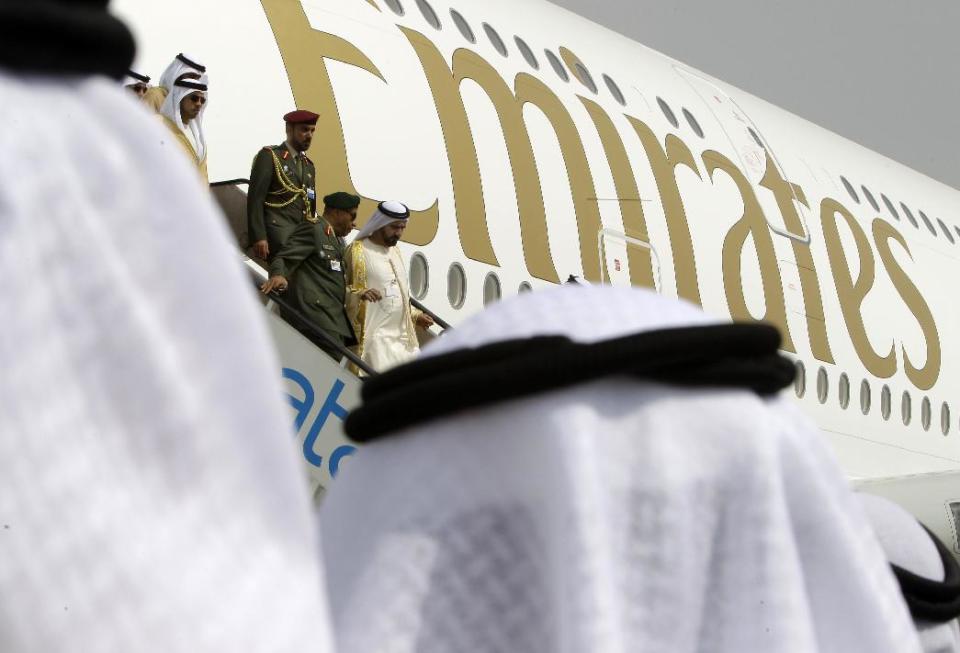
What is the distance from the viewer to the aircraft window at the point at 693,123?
11148 mm

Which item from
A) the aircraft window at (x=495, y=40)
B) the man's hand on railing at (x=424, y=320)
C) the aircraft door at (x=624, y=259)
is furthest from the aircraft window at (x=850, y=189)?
the man's hand on railing at (x=424, y=320)

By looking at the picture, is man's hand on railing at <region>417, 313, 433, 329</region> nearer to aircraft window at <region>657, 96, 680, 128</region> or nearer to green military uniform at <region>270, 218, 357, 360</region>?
green military uniform at <region>270, 218, 357, 360</region>

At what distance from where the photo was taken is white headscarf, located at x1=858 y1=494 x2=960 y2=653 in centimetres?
160

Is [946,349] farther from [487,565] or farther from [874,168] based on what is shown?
[487,565]

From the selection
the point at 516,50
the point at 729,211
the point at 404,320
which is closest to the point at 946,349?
the point at 729,211

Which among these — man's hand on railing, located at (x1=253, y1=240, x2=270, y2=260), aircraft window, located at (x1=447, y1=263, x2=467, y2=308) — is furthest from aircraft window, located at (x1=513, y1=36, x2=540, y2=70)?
man's hand on railing, located at (x1=253, y1=240, x2=270, y2=260)

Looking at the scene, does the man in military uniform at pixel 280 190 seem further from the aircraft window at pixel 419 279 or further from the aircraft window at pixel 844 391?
the aircraft window at pixel 844 391

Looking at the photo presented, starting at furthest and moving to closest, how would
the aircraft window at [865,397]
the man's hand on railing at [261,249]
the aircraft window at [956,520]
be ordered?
the aircraft window at [865,397], the aircraft window at [956,520], the man's hand on railing at [261,249]

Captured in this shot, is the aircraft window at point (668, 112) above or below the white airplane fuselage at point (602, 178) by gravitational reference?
above

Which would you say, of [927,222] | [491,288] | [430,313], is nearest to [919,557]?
[430,313]

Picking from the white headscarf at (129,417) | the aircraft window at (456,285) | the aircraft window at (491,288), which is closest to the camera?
the white headscarf at (129,417)

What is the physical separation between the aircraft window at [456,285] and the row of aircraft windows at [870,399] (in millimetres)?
3799

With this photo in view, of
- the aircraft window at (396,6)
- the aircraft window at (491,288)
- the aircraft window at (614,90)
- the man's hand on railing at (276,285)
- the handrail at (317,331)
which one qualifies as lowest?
the handrail at (317,331)

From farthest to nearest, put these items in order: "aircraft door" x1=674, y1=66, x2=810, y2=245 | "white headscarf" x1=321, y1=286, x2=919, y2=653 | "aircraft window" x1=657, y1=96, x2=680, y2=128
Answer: "aircraft door" x1=674, y1=66, x2=810, y2=245 → "aircraft window" x1=657, y1=96, x2=680, y2=128 → "white headscarf" x1=321, y1=286, x2=919, y2=653
